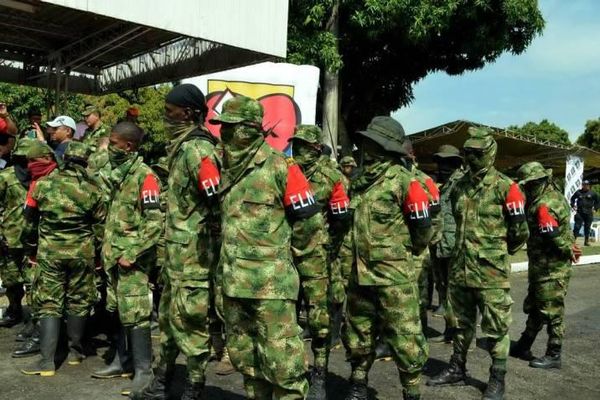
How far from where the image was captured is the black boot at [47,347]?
5211mm

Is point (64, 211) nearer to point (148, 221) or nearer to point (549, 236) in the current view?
point (148, 221)

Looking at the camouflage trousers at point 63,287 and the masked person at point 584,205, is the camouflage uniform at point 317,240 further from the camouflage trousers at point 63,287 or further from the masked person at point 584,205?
the masked person at point 584,205

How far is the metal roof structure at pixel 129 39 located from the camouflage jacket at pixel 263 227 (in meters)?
4.10

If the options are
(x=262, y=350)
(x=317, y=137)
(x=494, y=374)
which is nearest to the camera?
(x=262, y=350)

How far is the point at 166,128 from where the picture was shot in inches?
166

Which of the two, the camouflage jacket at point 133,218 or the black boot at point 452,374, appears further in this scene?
the black boot at point 452,374

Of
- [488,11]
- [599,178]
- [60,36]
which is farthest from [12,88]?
[599,178]

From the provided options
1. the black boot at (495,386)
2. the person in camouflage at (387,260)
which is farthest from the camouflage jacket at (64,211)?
the black boot at (495,386)

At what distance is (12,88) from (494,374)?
23774 mm

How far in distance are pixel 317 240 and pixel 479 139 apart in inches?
64.0

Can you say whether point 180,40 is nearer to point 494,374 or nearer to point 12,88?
point 494,374

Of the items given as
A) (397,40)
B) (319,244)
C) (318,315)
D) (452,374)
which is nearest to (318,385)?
(318,315)

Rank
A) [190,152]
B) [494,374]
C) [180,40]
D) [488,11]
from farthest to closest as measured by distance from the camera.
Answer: [488,11]
[180,40]
[494,374]
[190,152]

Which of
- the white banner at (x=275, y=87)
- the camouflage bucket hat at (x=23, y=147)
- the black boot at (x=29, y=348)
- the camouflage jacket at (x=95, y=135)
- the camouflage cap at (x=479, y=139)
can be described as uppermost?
the white banner at (x=275, y=87)
